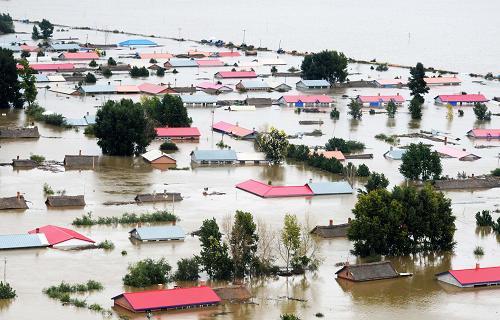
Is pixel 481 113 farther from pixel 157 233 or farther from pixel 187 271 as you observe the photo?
pixel 187 271

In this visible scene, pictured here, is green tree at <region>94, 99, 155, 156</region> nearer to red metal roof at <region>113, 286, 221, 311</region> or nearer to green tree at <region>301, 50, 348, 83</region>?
red metal roof at <region>113, 286, 221, 311</region>

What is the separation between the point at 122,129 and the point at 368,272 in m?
11.0

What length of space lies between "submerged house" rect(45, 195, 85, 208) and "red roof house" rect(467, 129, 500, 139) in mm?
13907

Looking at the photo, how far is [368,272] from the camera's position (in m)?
21.5

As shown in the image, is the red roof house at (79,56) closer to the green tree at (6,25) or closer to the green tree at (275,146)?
the green tree at (6,25)

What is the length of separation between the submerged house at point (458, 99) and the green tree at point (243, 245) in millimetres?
21254

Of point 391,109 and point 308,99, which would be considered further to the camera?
point 308,99

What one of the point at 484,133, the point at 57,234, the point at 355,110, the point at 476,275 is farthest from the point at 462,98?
the point at 57,234

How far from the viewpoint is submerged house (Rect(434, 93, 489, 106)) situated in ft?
135

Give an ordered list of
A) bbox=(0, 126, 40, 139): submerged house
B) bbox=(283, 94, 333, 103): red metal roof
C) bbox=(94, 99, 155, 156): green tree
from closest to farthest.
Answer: bbox=(94, 99, 155, 156): green tree
bbox=(0, 126, 40, 139): submerged house
bbox=(283, 94, 333, 103): red metal roof

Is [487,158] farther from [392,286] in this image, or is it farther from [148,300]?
[148,300]

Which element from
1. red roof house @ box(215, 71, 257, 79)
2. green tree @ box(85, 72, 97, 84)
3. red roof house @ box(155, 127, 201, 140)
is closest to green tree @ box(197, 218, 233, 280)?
red roof house @ box(155, 127, 201, 140)

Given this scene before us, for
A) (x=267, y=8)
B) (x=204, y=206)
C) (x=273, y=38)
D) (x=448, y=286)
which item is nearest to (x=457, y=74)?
(x=273, y=38)

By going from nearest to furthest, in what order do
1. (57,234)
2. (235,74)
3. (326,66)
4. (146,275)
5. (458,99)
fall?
(146,275) < (57,234) < (458,99) < (326,66) < (235,74)
